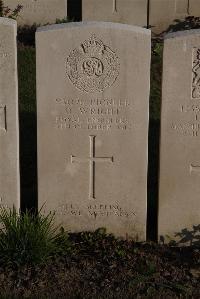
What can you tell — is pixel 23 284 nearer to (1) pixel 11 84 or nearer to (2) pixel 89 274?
(2) pixel 89 274

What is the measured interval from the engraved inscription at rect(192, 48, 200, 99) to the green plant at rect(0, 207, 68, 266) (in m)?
1.76

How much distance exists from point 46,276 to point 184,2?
→ 25.7 ft

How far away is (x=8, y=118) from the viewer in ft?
19.7

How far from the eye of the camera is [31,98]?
9.74 m

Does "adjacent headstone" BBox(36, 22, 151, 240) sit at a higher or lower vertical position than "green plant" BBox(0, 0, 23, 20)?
lower

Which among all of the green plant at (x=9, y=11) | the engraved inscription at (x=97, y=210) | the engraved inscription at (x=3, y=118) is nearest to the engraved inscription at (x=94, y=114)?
the engraved inscription at (x=3, y=118)

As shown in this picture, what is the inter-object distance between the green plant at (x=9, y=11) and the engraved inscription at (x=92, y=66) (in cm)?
620

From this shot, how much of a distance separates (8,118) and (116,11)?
22.0ft

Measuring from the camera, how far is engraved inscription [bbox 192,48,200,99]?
5883 millimetres

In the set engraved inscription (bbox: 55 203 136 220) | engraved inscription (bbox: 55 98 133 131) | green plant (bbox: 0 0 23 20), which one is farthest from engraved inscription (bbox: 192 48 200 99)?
green plant (bbox: 0 0 23 20)

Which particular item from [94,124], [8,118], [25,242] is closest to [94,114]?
[94,124]

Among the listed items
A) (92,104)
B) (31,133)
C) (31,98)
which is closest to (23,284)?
(92,104)

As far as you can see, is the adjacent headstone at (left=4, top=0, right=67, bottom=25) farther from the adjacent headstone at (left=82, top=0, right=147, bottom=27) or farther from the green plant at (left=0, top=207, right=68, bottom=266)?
the green plant at (left=0, top=207, right=68, bottom=266)

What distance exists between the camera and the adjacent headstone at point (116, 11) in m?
12.1
